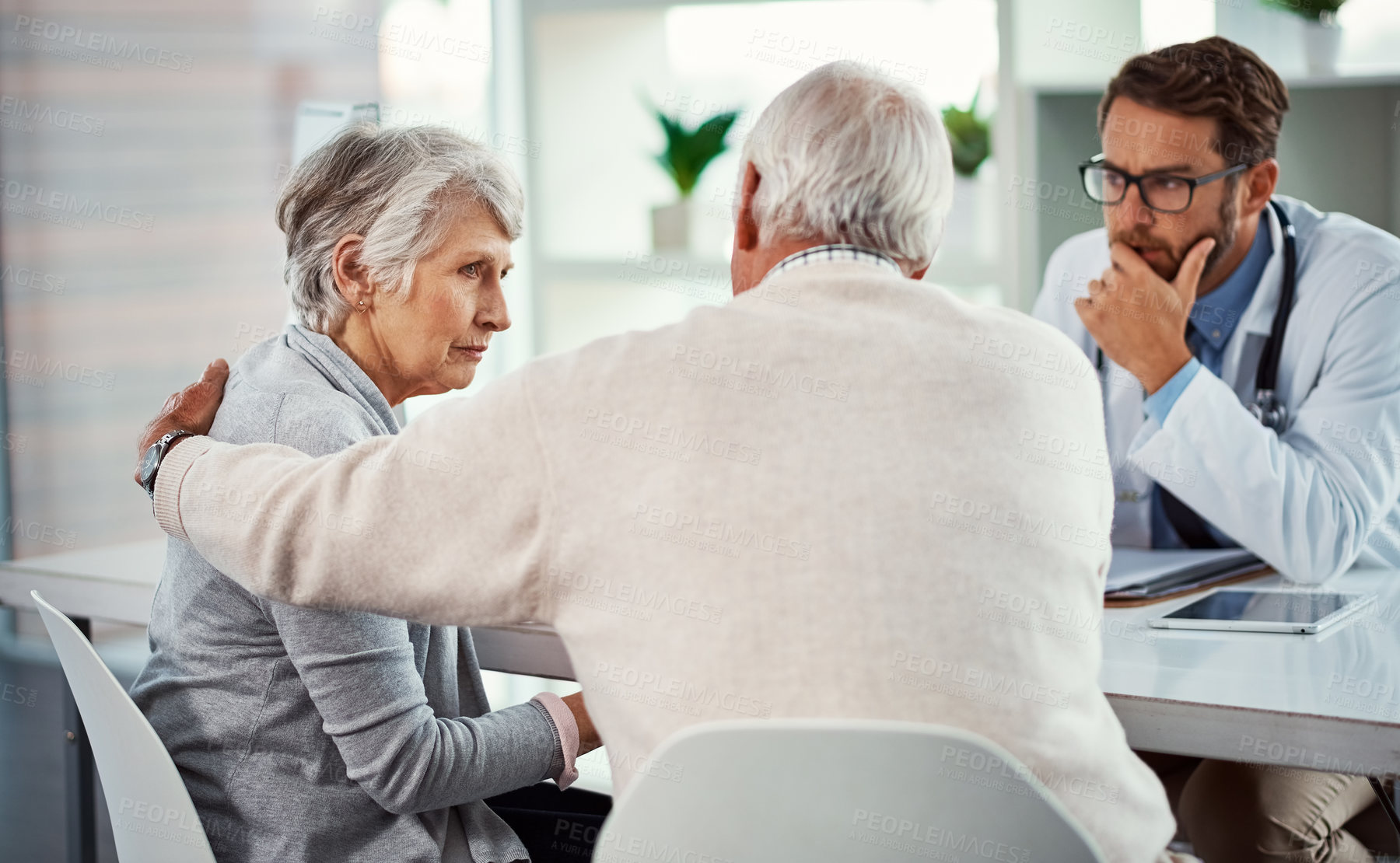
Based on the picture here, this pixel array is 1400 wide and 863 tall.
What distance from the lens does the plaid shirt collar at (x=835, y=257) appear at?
0.92 meters

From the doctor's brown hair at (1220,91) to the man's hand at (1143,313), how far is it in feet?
0.54

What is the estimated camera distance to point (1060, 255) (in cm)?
226

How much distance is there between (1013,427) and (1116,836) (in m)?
0.32

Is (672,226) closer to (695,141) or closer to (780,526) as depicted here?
(695,141)

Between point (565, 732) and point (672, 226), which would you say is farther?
point (672, 226)

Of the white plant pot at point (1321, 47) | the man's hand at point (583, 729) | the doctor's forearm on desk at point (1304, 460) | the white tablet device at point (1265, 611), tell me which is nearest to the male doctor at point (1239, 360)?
the doctor's forearm on desk at point (1304, 460)

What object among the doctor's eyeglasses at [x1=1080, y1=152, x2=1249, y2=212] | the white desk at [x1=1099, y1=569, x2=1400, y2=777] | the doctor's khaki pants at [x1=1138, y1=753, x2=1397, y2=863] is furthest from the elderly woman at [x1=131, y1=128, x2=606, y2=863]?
the doctor's eyeglasses at [x1=1080, y1=152, x2=1249, y2=212]

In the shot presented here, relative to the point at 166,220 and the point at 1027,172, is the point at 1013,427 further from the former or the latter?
the point at 166,220

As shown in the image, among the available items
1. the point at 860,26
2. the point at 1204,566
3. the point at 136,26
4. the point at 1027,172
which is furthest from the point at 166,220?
the point at 1204,566

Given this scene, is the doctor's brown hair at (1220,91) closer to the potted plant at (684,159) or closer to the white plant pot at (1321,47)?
the white plant pot at (1321,47)

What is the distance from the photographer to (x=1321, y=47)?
2.38 m

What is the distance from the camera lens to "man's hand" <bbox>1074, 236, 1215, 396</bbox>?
1669 millimetres

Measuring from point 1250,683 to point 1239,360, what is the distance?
0.88 metres

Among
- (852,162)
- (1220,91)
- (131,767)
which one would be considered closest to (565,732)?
(131,767)
